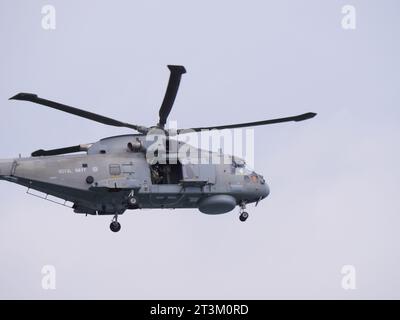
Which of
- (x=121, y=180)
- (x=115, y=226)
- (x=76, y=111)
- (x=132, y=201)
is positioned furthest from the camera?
(x=115, y=226)

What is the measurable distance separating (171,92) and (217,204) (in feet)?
22.8

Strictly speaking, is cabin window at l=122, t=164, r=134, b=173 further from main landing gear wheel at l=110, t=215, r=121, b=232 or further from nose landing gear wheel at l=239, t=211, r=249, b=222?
nose landing gear wheel at l=239, t=211, r=249, b=222

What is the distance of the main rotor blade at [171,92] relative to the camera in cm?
4178

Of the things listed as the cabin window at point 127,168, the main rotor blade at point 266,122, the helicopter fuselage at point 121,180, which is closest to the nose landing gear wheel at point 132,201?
the helicopter fuselage at point 121,180

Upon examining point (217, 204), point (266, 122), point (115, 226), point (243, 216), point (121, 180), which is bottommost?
point (115, 226)

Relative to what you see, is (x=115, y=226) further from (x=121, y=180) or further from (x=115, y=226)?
(x=121, y=180)

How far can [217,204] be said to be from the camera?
4744 cm

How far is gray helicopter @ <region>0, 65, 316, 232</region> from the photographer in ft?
145

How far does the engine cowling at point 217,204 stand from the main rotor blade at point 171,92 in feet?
14.1

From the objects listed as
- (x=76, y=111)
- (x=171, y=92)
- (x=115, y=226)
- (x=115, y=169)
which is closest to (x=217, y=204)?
(x=115, y=226)

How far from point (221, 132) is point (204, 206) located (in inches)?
143
